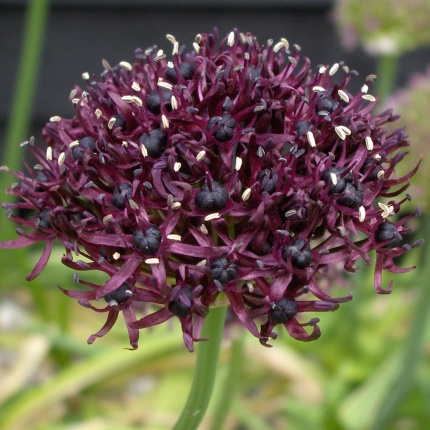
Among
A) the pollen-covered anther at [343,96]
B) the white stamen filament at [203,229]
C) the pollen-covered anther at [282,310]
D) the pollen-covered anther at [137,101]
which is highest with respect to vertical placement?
the pollen-covered anther at [343,96]

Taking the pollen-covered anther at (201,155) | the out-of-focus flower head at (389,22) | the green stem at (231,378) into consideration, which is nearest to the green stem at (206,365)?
the pollen-covered anther at (201,155)

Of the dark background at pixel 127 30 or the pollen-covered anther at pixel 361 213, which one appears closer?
the pollen-covered anther at pixel 361 213

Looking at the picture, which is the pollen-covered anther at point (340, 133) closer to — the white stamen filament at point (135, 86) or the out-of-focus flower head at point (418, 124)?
the white stamen filament at point (135, 86)

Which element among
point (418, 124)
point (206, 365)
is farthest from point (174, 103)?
point (418, 124)

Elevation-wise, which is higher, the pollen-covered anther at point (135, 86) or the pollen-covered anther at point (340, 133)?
the pollen-covered anther at point (135, 86)

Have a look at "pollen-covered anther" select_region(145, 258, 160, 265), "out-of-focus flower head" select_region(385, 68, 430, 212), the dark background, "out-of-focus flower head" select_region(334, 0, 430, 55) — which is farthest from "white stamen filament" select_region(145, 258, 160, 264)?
the dark background

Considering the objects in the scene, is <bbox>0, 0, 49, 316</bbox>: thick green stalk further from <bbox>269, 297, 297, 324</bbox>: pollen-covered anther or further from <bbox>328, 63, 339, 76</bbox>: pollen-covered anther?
<bbox>269, 297, 297, 324</bbox>: pollen-covered anther

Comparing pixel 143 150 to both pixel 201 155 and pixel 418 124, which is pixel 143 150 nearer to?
pixel 201 155
